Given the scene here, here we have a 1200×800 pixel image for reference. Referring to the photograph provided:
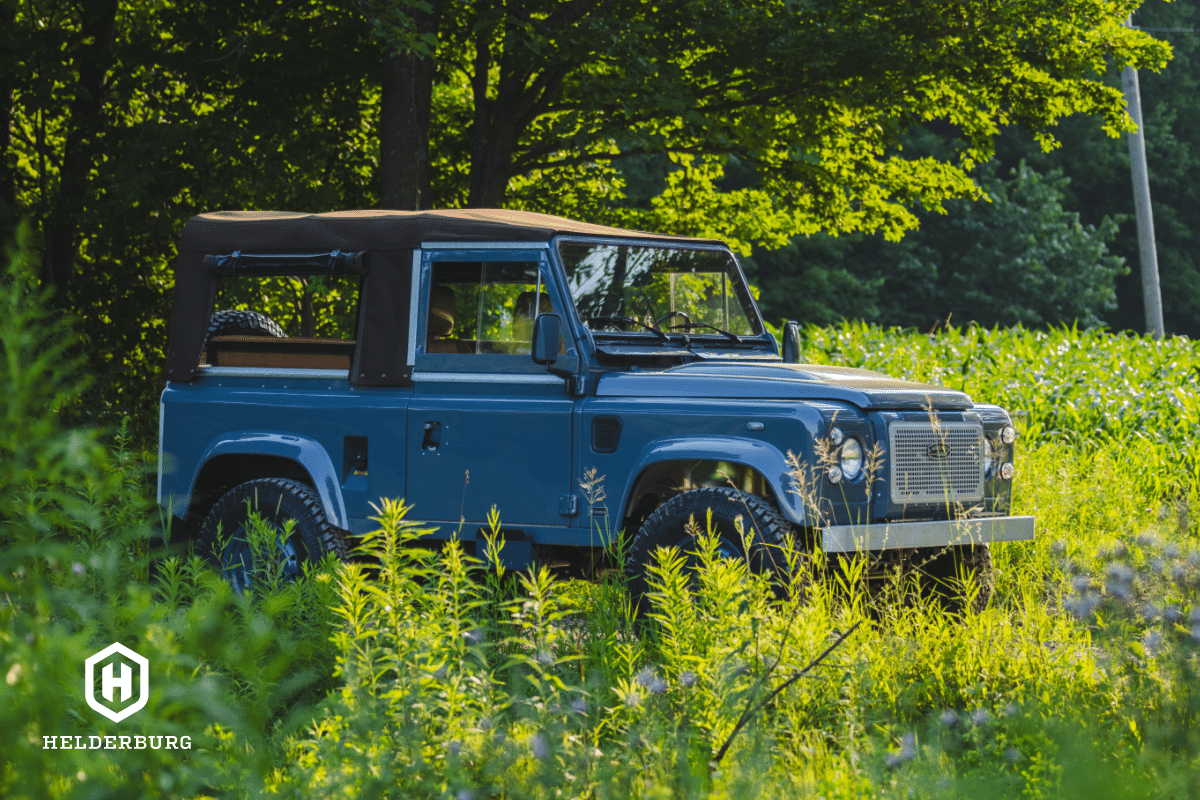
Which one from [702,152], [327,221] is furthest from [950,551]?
[702,152]

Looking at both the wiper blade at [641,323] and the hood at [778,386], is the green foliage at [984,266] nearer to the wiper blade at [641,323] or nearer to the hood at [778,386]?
the wiper blade at [641,323]

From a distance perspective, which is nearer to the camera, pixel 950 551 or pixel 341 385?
pixel 950 551

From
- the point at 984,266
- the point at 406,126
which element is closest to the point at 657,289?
the point at 406,126

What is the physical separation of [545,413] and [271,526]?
161 cm

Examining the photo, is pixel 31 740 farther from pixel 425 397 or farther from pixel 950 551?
pixel 950 551

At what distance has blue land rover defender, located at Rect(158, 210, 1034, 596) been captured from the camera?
5254mm

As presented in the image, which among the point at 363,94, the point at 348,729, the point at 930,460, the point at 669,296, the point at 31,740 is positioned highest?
the point at 363,94

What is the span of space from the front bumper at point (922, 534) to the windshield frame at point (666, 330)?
5.46 ft

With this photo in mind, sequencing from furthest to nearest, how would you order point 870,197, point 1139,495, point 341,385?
point 870,197, point 1139,495, point 341,385

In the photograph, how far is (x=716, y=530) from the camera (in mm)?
5180

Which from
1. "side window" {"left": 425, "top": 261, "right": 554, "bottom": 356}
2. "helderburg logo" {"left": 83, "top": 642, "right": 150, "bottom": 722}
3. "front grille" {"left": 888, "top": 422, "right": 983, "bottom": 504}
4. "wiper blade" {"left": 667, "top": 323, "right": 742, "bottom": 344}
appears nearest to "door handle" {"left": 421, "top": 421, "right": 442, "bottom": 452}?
"side window" {"left": 425, "top": 261, "right": 554, "bottom": 356}

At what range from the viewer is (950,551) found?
591 centimetres

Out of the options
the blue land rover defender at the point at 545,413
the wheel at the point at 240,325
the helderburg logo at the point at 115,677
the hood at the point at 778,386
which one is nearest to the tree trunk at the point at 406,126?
the wheel at the point at 240,325

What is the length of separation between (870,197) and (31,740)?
1406 centimetres
